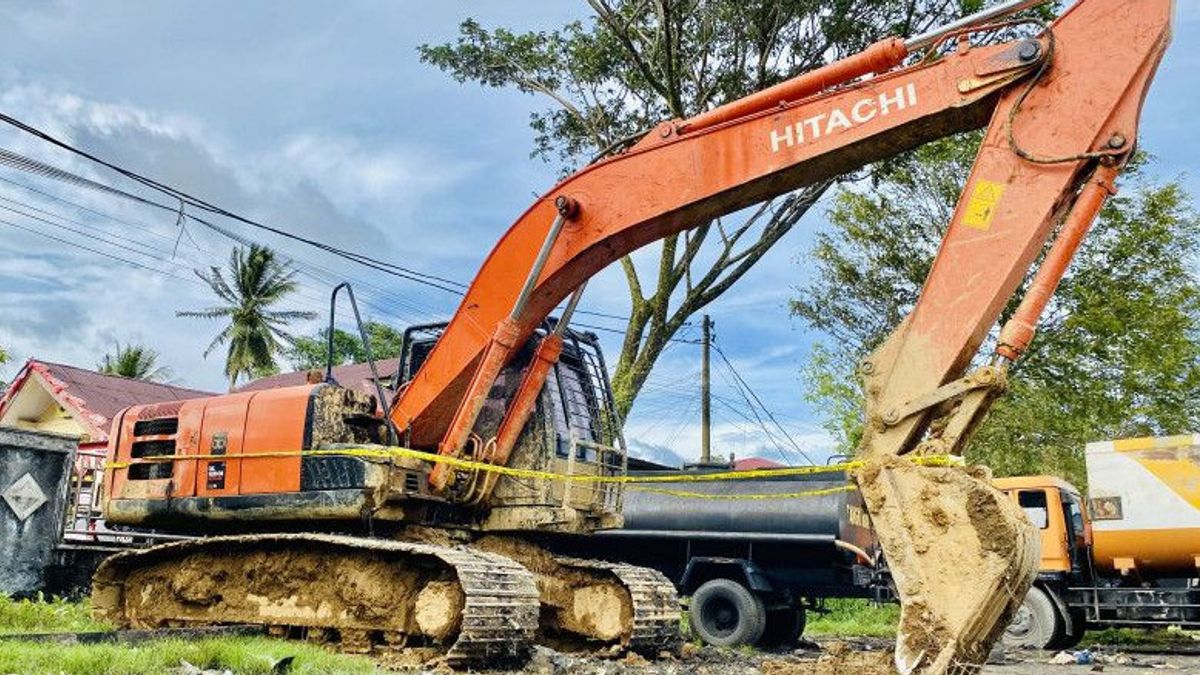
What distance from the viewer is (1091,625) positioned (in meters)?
16.3

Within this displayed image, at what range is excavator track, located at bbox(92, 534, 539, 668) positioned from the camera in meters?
8.19

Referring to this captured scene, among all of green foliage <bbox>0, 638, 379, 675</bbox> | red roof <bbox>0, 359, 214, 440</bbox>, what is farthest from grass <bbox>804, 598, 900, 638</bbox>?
red roof <bbox>0, 359, 214, 440</bbox>

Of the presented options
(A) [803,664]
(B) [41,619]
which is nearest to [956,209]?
(A) [803,664]

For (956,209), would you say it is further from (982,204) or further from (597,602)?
(597,602)

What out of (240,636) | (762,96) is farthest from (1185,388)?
(240,636)

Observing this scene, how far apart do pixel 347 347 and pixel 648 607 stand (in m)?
41.9

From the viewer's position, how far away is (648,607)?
944 cm

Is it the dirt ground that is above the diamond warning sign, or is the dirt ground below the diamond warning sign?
below

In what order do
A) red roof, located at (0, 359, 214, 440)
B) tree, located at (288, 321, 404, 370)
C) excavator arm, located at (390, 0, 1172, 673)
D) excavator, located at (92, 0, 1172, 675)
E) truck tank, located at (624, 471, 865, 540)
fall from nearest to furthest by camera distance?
excavator arm, located at (390, 0, 1172, 673)
excavator, located at (92, 0, 1172, 675)
truck tank, located at (624, 471, 865, 540)
red roof, located at (0, 359, 214, 440)
tree, located at (288, 321, 404, 370)

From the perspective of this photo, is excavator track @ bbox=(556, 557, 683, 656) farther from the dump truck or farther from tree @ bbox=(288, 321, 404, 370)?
tree @ bbox=(288, 321, 404, 370)

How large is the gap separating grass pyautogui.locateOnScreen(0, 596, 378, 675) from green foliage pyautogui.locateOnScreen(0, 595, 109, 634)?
187 centimetres

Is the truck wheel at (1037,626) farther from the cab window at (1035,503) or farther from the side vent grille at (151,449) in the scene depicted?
the side vent grille at (151,449)

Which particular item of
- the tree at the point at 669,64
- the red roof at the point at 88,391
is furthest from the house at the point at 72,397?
the tree at the point at 669,64

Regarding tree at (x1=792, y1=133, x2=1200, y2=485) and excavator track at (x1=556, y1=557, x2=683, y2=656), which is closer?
excavator track at (x1=556, y1=557, x2=683, y2=656)
